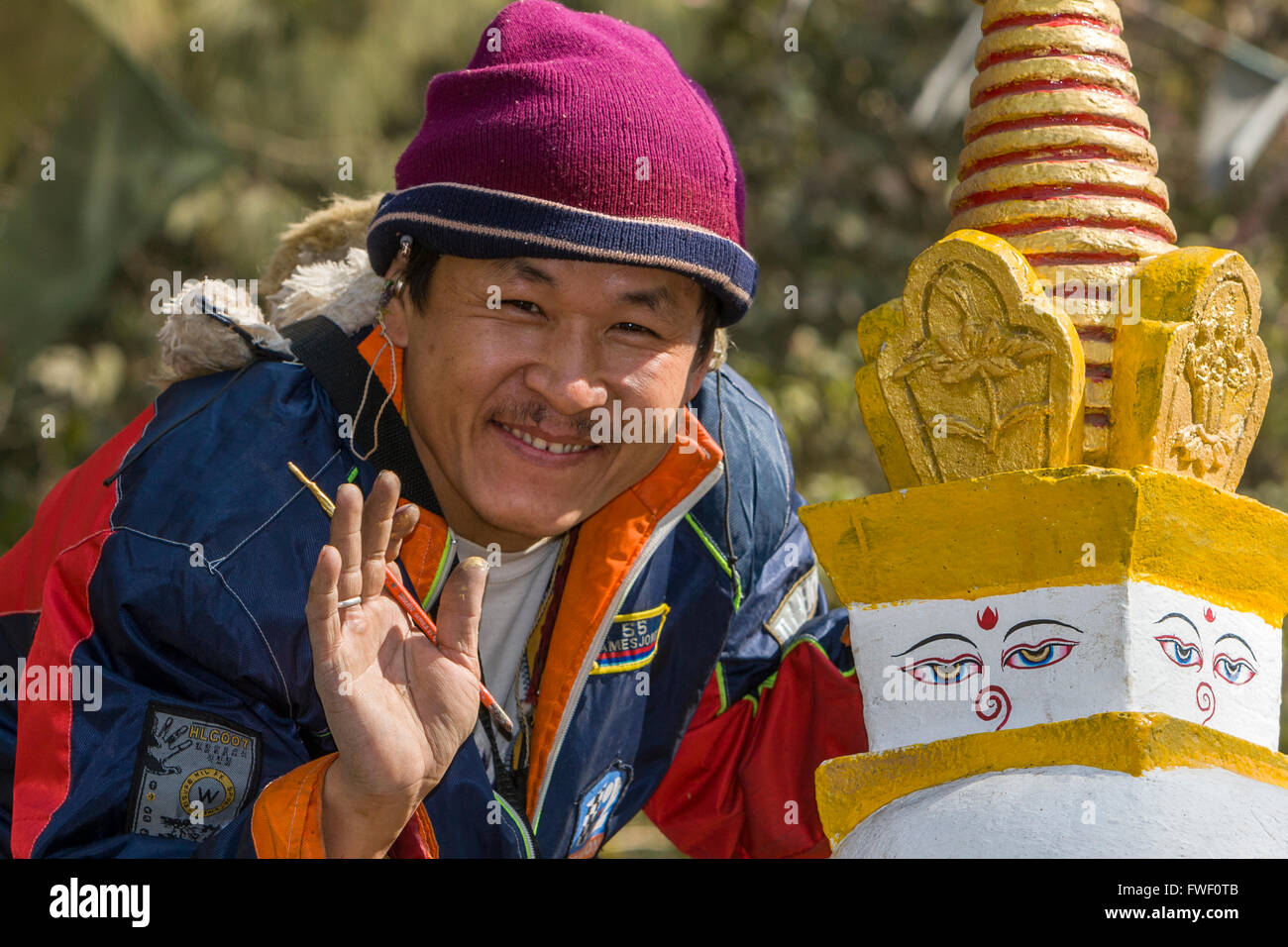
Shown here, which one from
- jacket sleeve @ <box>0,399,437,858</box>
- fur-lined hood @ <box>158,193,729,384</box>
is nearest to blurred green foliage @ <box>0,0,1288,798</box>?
fur-lined hood @ <box>158,193,729,384</box>

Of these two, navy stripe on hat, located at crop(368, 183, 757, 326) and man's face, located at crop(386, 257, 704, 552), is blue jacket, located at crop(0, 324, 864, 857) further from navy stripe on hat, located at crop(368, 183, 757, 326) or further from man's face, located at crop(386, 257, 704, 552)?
navy stripe on hat, located at crop(368, 183, 757, 326)

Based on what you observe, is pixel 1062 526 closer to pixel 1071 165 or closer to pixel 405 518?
pixel 1071 165

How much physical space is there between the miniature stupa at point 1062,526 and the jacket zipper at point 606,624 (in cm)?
51

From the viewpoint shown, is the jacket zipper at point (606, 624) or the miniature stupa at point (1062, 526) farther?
the jacket zipper at point (606, 624)

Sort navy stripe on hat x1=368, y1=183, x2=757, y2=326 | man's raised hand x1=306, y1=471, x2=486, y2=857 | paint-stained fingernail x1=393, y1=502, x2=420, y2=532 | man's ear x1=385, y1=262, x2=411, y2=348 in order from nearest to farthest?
man's raised hand x1=306, y1=471, x2=486, y2=857
paint-stained fingernail x1=393, y1=502, x2=420, y2=532
navy stripe on hat x1=368, y1=183, x2=757, y2=326
man's ear x1=385, y1=262, x2=411, y2=348

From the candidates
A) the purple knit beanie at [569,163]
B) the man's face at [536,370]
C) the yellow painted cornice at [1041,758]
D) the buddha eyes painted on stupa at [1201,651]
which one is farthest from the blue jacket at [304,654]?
the buddha eyes painted on stupa at [1201,651]

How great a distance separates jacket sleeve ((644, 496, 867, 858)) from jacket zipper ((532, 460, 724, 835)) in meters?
0.29

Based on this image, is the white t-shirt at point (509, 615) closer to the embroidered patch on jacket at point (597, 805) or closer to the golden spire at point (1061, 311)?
the embroidered patch on jacket at point (597, 805)

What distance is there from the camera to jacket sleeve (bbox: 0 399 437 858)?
1.94 metres

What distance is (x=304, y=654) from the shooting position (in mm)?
2064

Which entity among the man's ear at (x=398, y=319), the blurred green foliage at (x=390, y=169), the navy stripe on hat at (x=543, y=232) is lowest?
the man's ear at (x=398, y=319)

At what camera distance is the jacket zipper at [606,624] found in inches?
94.7

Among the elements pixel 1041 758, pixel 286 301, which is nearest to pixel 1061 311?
pixel 1041 758

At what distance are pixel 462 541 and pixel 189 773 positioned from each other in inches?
25.1
